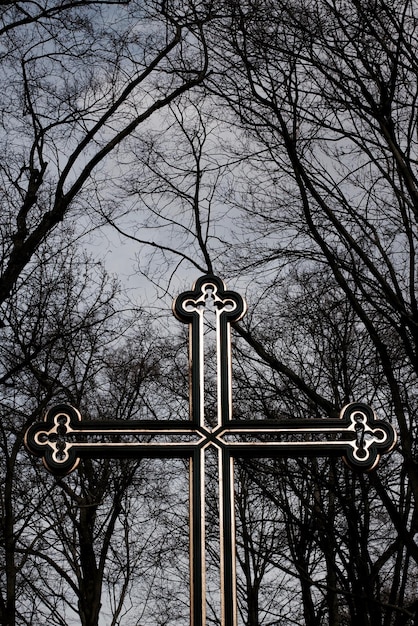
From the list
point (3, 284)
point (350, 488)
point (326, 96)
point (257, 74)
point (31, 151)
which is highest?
point (31, 151)

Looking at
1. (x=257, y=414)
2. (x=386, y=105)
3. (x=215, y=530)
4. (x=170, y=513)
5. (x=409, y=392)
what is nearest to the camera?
(x=386, y=105)

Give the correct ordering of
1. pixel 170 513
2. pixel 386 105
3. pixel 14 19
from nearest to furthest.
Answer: pixel 386 105, pixel 14 19, pixel 170 513

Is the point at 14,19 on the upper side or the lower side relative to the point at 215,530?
upper

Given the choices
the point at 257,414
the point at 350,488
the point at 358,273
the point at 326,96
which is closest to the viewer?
the point at 326,96

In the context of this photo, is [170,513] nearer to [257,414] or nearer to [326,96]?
[257,414]

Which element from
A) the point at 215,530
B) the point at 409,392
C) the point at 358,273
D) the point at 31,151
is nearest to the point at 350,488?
the point at 409,392

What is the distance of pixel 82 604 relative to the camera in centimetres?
1377

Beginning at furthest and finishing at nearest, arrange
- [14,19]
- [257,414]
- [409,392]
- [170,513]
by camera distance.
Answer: [170,513], [257,414], [409,392], [14,19]

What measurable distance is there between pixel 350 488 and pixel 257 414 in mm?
2083

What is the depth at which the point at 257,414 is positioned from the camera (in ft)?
37.8

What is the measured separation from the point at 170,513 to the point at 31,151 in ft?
24.0

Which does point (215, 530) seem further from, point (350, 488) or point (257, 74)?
point (257, 74)

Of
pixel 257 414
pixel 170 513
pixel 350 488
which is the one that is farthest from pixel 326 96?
pixel 170 513

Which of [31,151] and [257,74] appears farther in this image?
[31,151]
